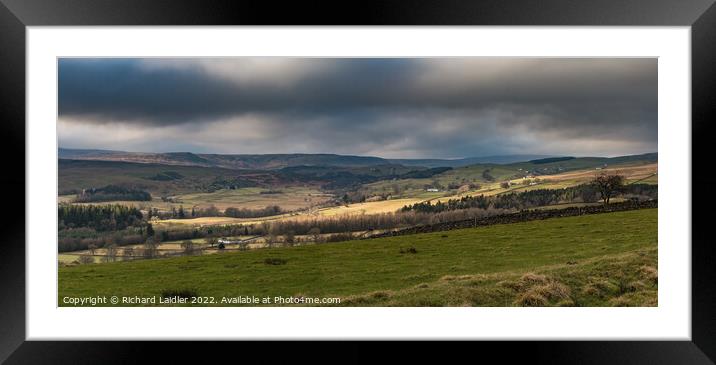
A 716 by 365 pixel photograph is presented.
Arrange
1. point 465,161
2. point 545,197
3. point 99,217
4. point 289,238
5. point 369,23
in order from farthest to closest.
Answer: point 545,197
point 465,161
point 289,238
point 99,217
point 369,23

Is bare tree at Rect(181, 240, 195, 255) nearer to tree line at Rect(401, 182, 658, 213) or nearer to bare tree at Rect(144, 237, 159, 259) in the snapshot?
bare tree at Rect(144, 237, 159, 259)

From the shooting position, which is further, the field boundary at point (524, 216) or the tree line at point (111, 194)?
the field boundary at point (524, 216)

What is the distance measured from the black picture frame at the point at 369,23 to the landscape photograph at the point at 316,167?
377 cm

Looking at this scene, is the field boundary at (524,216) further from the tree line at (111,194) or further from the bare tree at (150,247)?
the tree line at (111,194)

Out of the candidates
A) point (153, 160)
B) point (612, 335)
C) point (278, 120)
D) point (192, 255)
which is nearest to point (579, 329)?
point (612, 335)

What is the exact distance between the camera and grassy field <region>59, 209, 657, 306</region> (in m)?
6.19

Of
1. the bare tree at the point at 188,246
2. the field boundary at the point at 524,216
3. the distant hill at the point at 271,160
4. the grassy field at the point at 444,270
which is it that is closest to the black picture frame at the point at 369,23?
the grassy field at the point at 444,270

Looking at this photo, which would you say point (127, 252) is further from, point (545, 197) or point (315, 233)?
point (545, 197)

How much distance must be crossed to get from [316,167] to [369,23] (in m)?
5.78

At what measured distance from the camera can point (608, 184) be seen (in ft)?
34.6

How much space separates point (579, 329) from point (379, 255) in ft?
18.3

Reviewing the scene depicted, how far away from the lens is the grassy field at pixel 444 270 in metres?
6.19

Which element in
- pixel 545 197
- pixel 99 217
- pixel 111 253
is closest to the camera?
pixel 99 217

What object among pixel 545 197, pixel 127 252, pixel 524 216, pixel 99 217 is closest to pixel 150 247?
pixel 127 252
